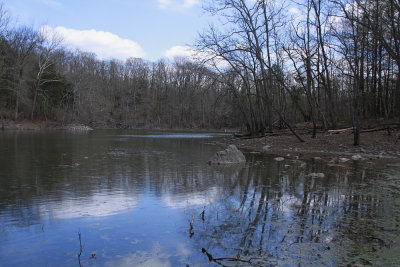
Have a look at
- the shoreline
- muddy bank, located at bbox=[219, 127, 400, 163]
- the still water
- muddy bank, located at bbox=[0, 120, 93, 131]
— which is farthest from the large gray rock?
muddy bank, located at bbox=[0, 120, 93, 131]

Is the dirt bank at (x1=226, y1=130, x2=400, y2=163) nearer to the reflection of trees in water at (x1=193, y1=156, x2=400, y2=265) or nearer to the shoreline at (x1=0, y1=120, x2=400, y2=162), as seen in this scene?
the shoreline at (x1=0, y1=120, x2=400, y2=162)

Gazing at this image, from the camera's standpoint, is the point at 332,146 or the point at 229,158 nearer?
the point at 229,158

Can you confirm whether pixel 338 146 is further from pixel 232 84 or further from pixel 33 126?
pixel 33 126

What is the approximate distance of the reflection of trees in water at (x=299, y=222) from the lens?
4160 millimetres

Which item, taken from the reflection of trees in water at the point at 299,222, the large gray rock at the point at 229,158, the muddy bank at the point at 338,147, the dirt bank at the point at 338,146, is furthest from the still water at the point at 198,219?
the dirt bank at the point at 338,146

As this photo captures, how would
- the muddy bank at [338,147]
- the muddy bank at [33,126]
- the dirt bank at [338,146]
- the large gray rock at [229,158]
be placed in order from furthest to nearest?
the muddy bank at [33,126] < the dirt bank at [338,146] < the muddy bank at [338,147] < the large gray rock at [229,158]

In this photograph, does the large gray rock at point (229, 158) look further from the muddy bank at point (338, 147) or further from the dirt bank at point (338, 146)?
the dirt bank at point (338, 146)

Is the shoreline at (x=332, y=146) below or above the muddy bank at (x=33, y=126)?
below

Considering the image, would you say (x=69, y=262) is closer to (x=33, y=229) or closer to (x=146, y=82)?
(x=33, y=229)

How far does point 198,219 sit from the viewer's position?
5.57 m

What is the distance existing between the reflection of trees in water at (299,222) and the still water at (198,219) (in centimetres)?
1

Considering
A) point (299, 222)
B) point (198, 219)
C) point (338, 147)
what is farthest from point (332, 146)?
point (198, 219)

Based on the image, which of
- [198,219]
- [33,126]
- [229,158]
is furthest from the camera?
[33,126]

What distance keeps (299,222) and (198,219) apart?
5.55 feet
